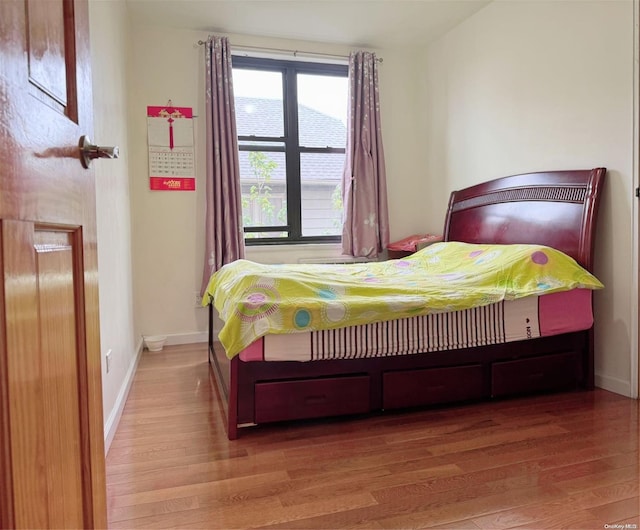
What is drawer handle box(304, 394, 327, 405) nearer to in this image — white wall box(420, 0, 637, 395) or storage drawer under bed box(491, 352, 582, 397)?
storage drawer under bed box(491, 352, 582, 397)

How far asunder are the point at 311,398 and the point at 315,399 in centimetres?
2

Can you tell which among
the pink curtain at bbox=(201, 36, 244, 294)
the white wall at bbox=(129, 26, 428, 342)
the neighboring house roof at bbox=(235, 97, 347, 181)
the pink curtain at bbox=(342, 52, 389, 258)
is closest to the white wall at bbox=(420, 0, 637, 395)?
the pink curtain at bbox=(342, 52, 389, 258)

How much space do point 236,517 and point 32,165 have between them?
1212mm

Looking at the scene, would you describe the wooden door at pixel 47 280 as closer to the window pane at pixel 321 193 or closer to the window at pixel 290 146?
the window at pixel 290 146

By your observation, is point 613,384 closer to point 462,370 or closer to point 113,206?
A: point 462,370

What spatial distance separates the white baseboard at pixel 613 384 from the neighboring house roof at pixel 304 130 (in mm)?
2600

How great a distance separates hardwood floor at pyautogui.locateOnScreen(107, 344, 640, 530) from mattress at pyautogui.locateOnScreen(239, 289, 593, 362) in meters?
0.35

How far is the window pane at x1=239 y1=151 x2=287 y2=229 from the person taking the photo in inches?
156

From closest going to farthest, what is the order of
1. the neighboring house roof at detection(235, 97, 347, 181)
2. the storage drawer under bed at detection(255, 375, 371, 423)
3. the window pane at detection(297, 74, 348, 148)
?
the storage drawer under bed at detection(255, 375, 371, 423)
the neighboring house roof at detection(235, 97, 347, 181)
the window pane at detection(297, 74, 348, 148)

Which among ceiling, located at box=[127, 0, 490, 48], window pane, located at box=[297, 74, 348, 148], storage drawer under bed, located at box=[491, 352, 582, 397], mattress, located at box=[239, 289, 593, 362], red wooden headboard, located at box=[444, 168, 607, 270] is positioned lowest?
storage drawer under bed, located at box=[491, 352, 582, 397]

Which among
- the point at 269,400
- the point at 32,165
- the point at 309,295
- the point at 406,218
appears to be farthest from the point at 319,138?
the point at 32,165

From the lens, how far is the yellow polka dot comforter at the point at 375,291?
1931 mm

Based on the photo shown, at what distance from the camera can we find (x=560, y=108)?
2803 millimetres

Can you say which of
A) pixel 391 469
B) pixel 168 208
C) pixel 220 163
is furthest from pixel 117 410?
pixel 220 163
